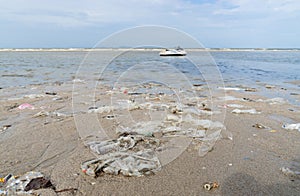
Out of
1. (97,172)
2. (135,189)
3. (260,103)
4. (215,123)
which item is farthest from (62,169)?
(260,103)

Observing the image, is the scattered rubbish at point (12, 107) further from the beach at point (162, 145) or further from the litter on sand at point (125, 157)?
the litter on sand at point (125, 157)

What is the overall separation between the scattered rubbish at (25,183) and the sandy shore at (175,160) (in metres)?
0.10

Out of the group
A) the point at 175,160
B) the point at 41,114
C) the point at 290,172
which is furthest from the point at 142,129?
the point at 41,114

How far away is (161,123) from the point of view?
4.76m

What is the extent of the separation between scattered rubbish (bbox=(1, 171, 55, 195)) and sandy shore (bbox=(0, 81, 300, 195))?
0.10 metres

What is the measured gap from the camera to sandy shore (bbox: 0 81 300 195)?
254cm

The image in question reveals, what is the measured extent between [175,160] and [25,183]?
197 cm

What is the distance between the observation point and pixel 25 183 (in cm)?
255

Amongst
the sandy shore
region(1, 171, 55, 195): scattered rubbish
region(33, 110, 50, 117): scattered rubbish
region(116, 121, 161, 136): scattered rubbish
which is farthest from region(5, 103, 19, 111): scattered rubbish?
region(1, 171, 55, 195): scattered rubbish

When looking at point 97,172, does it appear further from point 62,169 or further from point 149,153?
point 149,153

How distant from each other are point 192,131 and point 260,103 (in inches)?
159

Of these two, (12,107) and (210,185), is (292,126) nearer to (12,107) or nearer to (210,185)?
(210,185)

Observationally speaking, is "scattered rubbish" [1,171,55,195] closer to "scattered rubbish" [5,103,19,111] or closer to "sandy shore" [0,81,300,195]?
"sandy shore" [0,81,300,195]

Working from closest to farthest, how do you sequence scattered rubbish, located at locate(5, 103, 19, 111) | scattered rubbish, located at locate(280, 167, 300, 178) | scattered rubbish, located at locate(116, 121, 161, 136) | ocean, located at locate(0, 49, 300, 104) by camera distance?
scattered rubbish, located at locate(280, 167, 300, 178) < scattered rubbish, located at locate(116, 121, 161, 136) < scattered rubbish, located at locate(5, 103, 19, 111) < ocean, located at locate(0, 49, 300, 104)
